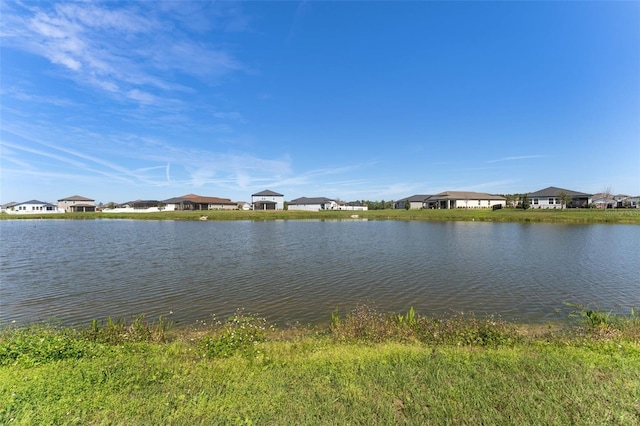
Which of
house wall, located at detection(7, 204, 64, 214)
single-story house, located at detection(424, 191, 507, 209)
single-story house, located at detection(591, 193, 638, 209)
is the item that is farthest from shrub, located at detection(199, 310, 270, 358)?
house wall, located at detection(7, 204, 64, 214)

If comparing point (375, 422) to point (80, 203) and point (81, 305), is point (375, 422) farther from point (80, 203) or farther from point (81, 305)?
point (80, 203)

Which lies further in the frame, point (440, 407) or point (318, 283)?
point (318, 283)

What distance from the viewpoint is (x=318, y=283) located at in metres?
16.4

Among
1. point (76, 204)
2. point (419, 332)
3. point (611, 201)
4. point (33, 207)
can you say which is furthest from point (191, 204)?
point (611, 201)

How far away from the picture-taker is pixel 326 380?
5.43 metres

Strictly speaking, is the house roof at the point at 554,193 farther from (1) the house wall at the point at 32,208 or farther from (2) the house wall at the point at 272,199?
(1) the house wall at the point at 32,208

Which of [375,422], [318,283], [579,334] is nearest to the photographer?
[375,422]

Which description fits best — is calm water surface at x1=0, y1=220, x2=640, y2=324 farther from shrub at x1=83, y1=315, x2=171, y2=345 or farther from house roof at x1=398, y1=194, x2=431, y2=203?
house roof at x1=398, y1=194, x2=431, y2=203

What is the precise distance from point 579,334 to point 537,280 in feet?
31.2

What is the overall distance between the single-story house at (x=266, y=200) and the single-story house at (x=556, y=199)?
8272cm

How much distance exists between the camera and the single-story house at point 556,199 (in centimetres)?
8162

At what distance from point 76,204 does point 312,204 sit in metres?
103

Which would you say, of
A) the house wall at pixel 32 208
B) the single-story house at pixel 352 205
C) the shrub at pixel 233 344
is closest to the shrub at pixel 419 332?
the shrub at pixel 233 344

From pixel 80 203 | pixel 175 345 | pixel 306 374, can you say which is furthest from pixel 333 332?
pixel 80 203
